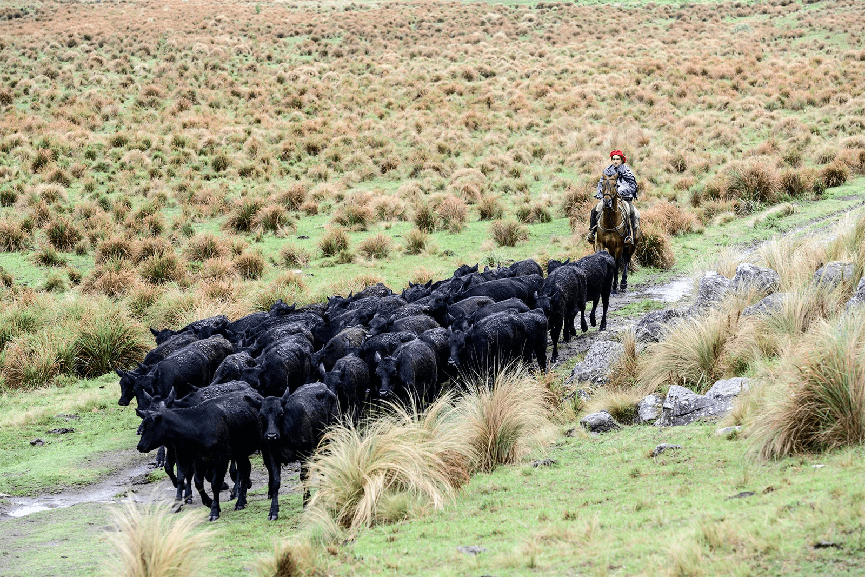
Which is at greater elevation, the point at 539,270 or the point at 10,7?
the point at 10,7

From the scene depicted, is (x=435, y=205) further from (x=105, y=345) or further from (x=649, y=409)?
(x=649, y=409)

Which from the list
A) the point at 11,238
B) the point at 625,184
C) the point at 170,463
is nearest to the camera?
the point at 170,463

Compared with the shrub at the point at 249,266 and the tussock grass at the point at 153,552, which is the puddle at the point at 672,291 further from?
the tussock grass at the point at 153,552

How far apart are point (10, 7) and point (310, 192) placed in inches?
1745

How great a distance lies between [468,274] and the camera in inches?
687

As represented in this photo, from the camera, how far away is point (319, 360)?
12695mm

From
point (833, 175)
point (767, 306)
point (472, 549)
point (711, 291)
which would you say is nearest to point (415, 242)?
point (711, 291)

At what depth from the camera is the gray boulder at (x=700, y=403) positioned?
9.89 metres

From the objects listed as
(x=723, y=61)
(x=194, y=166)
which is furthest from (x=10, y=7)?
(x=723, y=61)

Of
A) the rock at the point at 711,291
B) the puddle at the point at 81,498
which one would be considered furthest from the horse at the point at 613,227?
the puddle at the point at 81,498

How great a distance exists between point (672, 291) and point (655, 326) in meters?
5.40

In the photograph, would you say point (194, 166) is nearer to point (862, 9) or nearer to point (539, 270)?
point (539, 270)

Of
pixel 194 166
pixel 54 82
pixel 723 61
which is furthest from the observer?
pixel 723 61

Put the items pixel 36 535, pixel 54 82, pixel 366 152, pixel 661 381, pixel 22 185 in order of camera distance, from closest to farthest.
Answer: pixel 36 535, pixel 661 381, pixel 22 185, pixel 366 152, pixel 54 82
